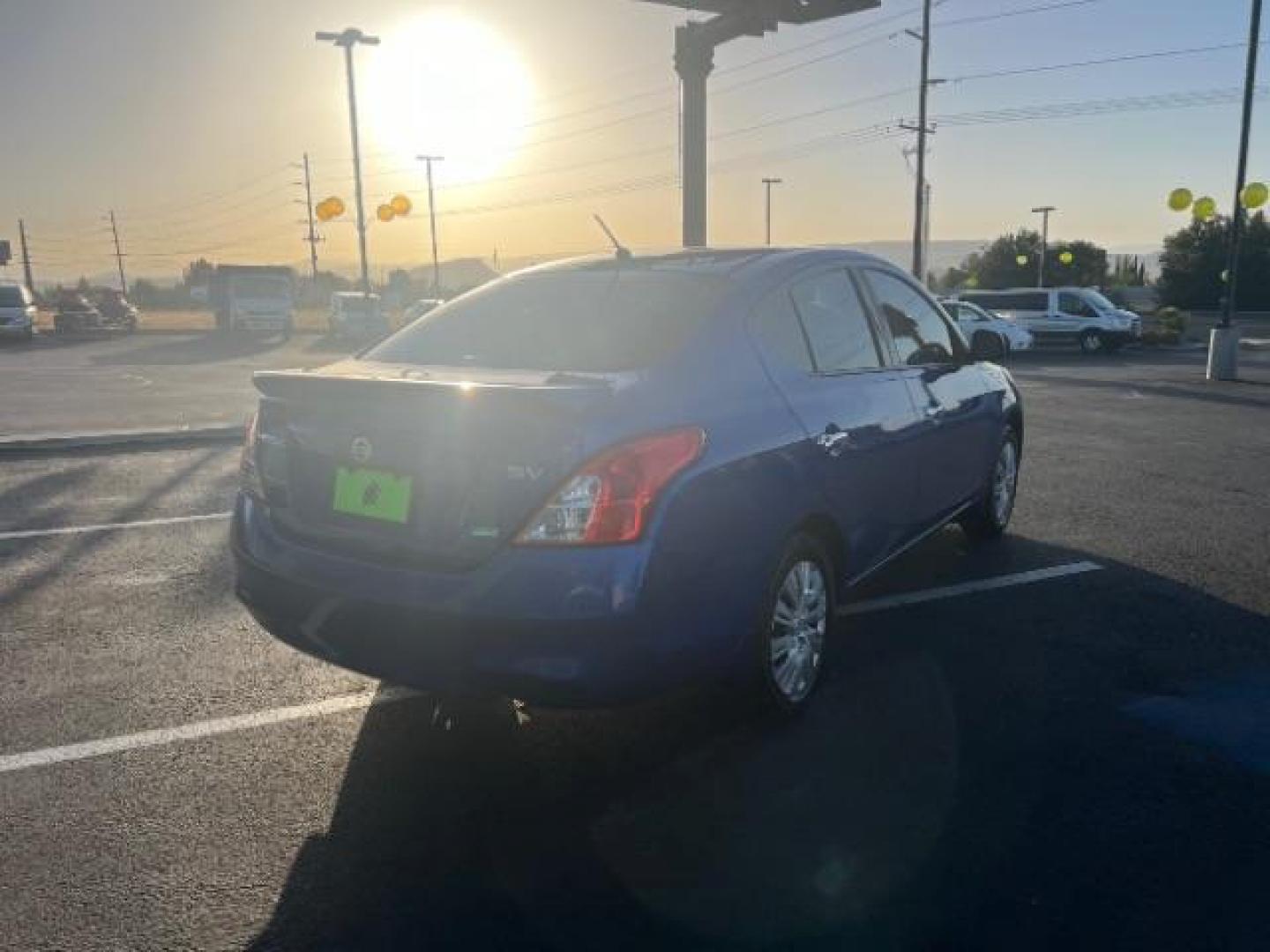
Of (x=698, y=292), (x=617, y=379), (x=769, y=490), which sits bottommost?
(x=769, y=490)

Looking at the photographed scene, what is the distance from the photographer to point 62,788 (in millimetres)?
3109

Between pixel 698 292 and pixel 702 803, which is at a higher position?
pixel 698 292

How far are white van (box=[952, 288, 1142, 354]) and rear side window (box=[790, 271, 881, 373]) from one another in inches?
1029

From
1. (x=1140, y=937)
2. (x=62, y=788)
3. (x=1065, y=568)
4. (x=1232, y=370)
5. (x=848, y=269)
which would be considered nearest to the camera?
(x=1140, y=937)

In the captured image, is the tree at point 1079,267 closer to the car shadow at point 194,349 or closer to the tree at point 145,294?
the car shadow at point 194,349

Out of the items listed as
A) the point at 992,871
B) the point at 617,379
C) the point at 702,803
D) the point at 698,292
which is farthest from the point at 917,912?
the point at 698,292

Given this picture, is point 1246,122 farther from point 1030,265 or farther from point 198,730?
point 1030,265

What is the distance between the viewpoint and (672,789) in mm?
3086

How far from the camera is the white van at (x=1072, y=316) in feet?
89.4

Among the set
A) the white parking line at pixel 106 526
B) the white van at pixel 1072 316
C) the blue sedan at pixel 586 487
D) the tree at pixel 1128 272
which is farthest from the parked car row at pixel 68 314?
the tree at pixel 1128 272

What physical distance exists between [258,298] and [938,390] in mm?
33984

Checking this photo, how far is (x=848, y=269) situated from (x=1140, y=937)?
2780 millimetres

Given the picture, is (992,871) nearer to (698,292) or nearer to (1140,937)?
(1140,937)

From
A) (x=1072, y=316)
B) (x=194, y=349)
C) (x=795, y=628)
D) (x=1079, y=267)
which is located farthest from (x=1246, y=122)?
(x=1079, y=267)
